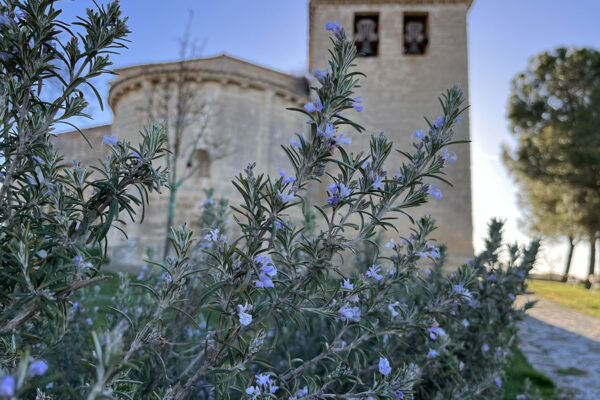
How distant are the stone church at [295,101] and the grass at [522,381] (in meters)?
8.00

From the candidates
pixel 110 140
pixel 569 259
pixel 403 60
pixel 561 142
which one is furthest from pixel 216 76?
pixel 569 259

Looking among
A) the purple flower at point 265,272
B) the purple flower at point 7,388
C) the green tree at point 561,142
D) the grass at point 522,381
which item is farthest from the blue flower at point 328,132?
the green tree at point 561,142

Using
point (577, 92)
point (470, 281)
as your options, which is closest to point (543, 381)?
point (470, 281)

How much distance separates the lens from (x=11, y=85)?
4.03 ft

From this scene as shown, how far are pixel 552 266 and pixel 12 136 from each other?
37721 millimetres

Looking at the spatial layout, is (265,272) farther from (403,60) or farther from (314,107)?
(403,60)

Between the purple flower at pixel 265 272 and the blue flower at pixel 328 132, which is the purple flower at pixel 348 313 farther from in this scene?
the blue flower at pixel 328 132

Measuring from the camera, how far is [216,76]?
43.3 ft

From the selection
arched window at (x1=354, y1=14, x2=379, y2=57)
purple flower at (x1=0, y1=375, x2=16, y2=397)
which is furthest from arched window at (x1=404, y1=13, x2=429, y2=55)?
purple flower at (x1=0, y1=375, x2=16, y2=397)

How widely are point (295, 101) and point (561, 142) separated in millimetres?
15531

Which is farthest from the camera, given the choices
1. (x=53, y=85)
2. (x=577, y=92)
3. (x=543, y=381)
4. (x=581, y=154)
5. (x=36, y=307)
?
(x=577, y=92)

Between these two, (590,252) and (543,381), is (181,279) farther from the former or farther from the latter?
(590,252)

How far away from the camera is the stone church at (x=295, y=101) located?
42.8ft

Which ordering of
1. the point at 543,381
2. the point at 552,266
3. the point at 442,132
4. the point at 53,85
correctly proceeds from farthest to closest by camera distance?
the point at 552,266 → the point at 543,381 → the point at 442,132 → the point at 53,85
